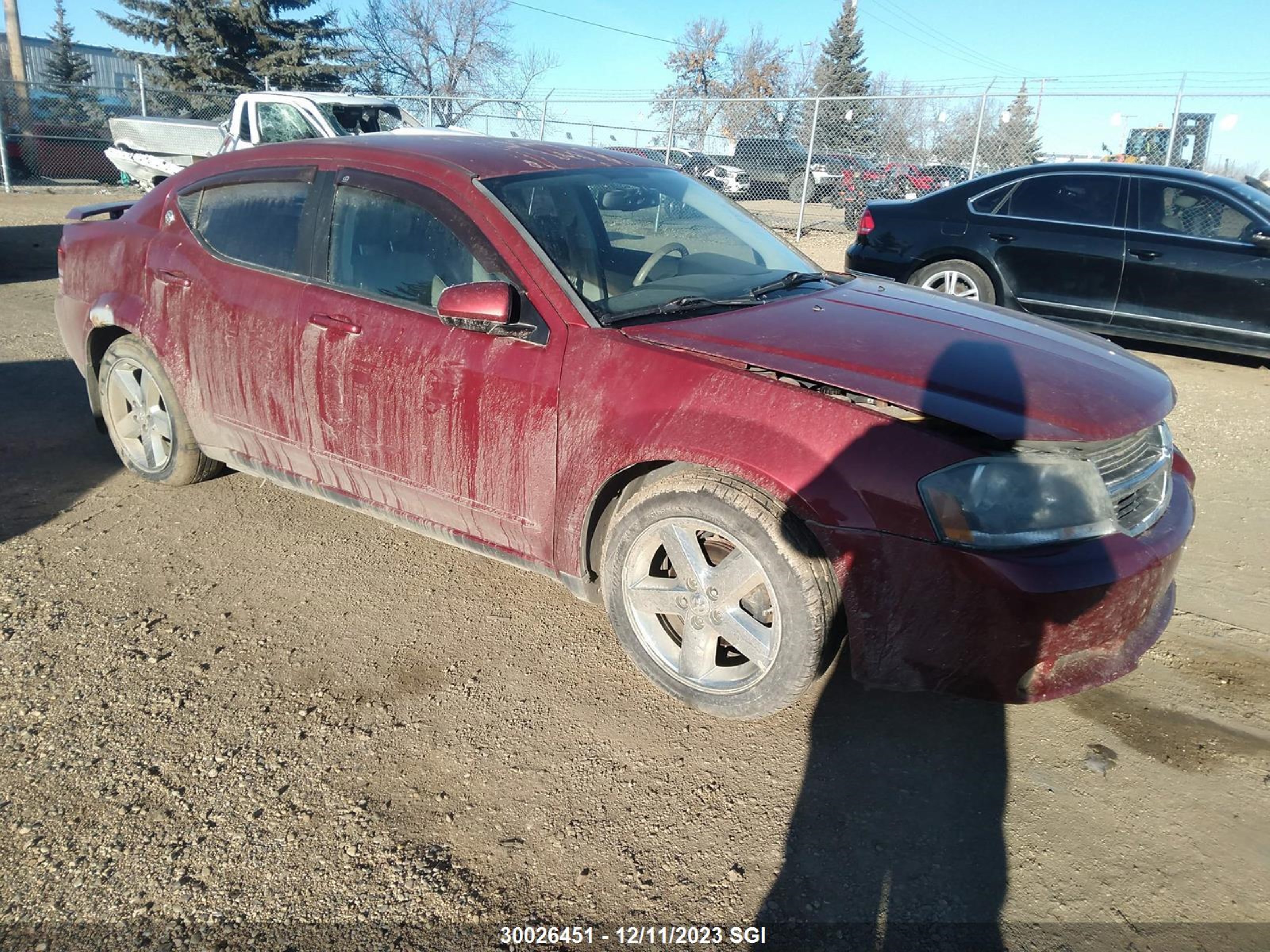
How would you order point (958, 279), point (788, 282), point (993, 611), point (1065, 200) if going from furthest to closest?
point (958, 279) → point (1065, 200) → point (788, 282) → point (993, 611)

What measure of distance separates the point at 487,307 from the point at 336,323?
838mm

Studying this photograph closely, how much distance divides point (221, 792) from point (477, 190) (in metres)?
2.13

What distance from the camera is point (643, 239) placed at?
359cm

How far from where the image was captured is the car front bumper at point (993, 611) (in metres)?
2.43

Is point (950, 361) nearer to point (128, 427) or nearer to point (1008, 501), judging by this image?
point (1008, 501)

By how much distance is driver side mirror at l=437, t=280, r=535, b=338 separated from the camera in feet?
9.68

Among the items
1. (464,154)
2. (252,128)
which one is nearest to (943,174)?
(252,128)

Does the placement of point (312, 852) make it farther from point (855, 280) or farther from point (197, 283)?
point (855, 280)

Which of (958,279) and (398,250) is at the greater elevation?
(398,250)

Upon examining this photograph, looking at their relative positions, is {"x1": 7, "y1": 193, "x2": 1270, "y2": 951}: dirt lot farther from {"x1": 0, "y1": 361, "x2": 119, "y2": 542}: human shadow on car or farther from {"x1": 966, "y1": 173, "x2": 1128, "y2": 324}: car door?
{"x1": 966, "y1": 173, "x2": 1128, "y2": 324}: car door

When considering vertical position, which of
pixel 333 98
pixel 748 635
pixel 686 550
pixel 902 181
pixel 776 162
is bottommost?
pixel 748 635

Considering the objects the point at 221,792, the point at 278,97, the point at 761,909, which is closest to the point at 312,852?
the point at 221,792

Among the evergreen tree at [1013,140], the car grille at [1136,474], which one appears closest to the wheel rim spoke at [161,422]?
the car grille at [1136,474]

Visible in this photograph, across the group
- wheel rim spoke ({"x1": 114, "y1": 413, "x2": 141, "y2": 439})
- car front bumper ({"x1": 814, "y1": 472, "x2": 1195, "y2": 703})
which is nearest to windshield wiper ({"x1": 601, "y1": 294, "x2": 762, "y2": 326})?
car front bumper ({"x1": 814, "y1": 472, "x2": 1195, "y2": 703})
